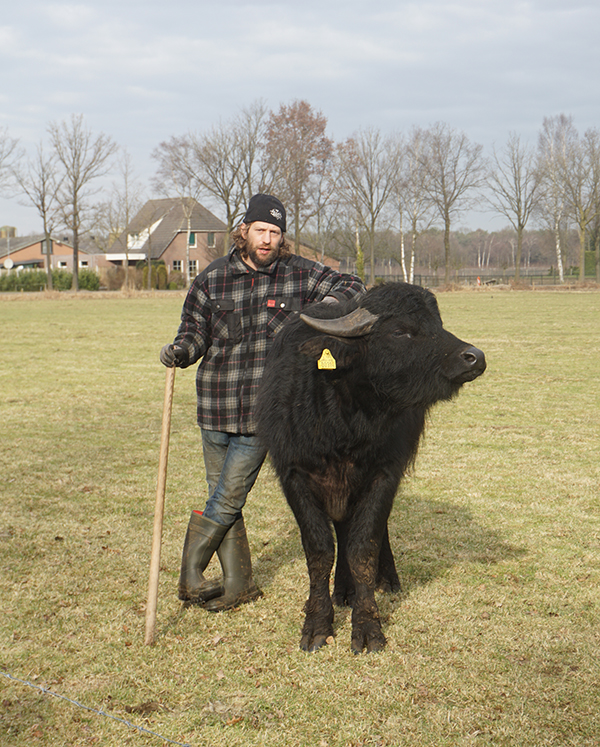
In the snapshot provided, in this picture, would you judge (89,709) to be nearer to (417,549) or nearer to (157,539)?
(157,539)

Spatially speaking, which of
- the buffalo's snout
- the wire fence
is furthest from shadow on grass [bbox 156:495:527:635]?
the buffalo's snout

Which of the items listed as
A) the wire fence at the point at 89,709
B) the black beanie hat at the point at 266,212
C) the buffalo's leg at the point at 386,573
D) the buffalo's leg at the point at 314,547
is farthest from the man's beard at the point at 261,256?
the wire fence at the point at 89,709

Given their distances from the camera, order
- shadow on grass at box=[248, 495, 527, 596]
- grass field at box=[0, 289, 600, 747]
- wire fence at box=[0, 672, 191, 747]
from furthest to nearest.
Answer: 1. shadow on grass at box=[248, 495, 527, 596]
2. grass field at box=[0, 289, 600, 747]
3. wire fence at box=[0, 672, 191, 747]

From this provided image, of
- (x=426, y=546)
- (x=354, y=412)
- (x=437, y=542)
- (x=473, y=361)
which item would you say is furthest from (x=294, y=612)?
(x=473, y=361)

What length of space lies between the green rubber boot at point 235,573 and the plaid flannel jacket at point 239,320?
27.1 inches

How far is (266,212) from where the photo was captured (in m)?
4.41

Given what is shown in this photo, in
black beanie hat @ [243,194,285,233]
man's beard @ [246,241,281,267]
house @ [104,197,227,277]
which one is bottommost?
man's beard @ [246,241,281,267]

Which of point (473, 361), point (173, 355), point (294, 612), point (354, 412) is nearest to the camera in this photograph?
point (473, 361)

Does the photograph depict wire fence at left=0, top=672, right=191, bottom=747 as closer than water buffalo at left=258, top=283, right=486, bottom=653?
Yes

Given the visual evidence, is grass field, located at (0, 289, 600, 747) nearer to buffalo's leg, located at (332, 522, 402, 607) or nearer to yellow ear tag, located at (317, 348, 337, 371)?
buffalo's leg, located at (332, 522, 402, 607)

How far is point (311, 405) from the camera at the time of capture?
4020 mm

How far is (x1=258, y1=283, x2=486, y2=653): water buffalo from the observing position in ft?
12.8

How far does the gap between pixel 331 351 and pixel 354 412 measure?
0.37 m

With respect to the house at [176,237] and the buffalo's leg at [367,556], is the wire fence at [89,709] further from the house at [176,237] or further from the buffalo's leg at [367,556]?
the house at [176,237]
